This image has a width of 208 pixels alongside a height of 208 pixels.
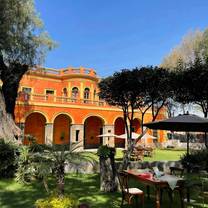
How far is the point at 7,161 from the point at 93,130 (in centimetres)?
2197

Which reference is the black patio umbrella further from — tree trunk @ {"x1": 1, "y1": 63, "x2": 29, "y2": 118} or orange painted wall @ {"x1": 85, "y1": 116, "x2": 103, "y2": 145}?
orange painted wall @ {"x1": 85, "y1": 116, "x2": 103, "y2": 145}

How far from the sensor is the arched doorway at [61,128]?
2952 centimetres

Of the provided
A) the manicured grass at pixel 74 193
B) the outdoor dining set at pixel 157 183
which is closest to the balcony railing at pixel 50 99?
the manicured grass at pixel 74 193

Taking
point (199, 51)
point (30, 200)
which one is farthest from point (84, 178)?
point (199, 51)

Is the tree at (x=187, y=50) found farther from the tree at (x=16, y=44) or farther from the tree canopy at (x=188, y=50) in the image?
the tree at (x=16, y=44)

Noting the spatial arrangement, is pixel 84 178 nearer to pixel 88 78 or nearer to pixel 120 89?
pixel 120 89

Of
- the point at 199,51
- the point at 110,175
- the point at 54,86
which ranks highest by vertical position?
the point at 199,51

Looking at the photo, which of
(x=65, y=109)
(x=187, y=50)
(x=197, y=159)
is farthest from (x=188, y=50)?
(x=197, y=159)

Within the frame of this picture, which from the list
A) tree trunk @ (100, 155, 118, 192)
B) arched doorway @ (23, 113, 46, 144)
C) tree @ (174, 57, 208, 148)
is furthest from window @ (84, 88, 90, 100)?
tree trunk @ (100, 155, 118, 192)

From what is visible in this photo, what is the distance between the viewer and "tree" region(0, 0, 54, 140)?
14.7m

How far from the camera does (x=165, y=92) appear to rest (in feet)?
42.0

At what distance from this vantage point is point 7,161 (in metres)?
10.9

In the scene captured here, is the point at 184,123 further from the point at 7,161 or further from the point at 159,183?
the point at 7,161

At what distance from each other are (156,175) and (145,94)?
21.5 feet
